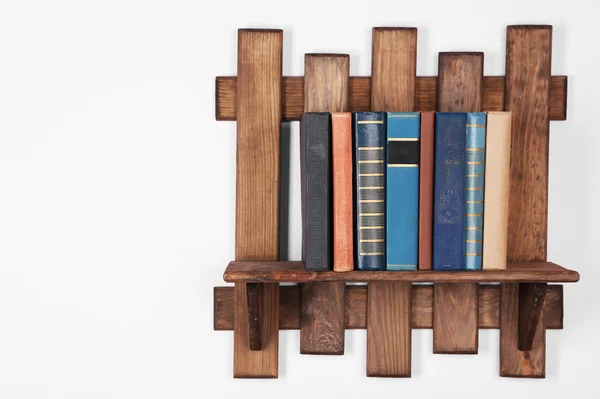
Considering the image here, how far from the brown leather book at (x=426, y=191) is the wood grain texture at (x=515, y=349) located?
217 millimetres

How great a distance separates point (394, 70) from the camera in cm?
99

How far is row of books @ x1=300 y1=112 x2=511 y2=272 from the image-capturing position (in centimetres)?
87

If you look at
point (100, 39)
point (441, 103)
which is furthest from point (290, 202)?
point (100, 39)

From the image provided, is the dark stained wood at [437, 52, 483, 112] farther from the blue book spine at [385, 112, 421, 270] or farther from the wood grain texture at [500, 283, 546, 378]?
the wood grain texture at [500, 283, 546, 378]

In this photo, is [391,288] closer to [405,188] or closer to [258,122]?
[405,188]

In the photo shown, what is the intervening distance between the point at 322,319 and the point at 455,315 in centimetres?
22

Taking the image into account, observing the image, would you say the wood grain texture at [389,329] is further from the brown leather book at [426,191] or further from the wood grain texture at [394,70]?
the wood grain texture at [394,70]

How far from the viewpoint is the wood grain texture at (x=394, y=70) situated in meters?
0.99

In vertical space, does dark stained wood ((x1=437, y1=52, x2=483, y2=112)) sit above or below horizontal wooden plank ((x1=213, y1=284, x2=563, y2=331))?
above

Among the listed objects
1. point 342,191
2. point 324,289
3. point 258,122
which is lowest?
point 324,289

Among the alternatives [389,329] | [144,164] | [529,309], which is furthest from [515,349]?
[144,164]

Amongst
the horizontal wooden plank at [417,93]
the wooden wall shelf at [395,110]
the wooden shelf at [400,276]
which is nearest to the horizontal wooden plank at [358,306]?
the wooden wall shelf at [395,110]

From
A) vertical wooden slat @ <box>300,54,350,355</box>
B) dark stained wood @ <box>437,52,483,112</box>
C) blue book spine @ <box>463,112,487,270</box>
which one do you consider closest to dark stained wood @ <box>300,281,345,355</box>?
vertical wooden slat @ <box>300,54,350,355</box>

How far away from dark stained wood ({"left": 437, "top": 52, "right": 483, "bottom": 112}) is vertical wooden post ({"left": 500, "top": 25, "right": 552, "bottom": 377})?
0.05 metres
